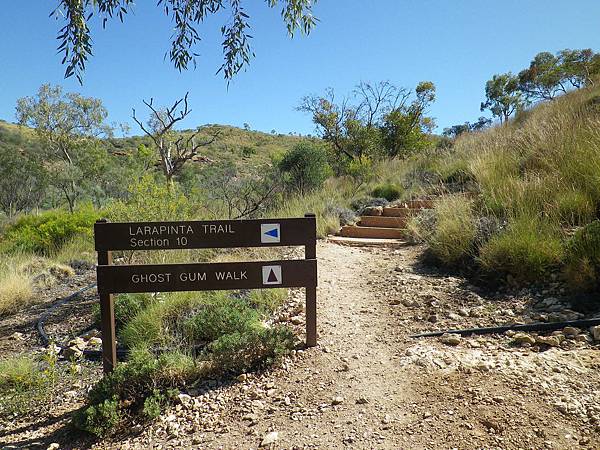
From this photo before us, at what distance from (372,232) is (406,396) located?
6.08 m

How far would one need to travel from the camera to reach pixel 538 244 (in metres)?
4.65

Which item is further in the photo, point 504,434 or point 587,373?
point 587,373

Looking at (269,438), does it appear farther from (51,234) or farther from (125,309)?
(51,234)

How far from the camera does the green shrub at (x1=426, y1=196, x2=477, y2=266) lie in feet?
18.7

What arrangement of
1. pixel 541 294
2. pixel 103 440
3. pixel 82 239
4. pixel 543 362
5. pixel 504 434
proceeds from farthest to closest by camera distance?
pixel 82 239, pixel 541 294, pixel 543 362, pixel 103 440, pixel 504 434

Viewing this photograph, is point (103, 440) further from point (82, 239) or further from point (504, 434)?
point (82, 239)

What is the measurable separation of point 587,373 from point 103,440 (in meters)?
3.20

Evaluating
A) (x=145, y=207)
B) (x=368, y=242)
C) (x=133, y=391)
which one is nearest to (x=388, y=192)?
(x=368, y=242)

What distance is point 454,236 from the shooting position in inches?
231

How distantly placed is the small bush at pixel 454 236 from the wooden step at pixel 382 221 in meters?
2.37

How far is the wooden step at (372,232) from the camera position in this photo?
8.63 meters

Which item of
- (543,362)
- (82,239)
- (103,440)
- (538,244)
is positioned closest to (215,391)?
(103,440)

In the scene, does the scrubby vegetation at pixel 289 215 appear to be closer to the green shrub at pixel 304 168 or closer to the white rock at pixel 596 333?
the green shrub at pixel 304 168

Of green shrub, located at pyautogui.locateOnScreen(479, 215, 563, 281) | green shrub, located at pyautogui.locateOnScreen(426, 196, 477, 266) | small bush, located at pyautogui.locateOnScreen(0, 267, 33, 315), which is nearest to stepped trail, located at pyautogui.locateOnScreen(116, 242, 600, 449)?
green shrub, located at pyautogui.locateOnScreen(479, 215, 563, 281)
